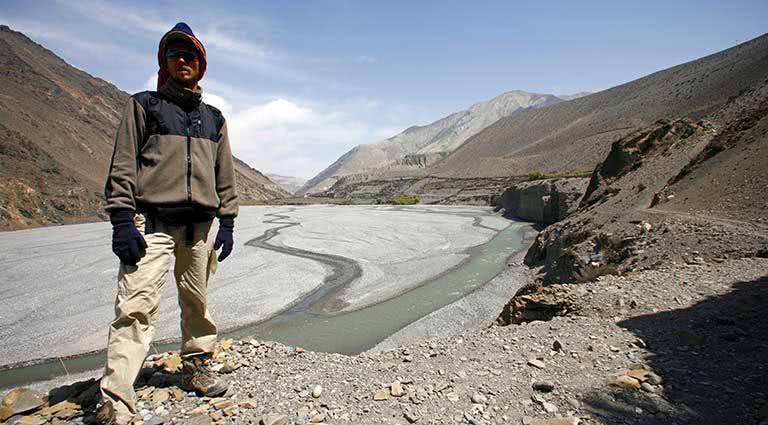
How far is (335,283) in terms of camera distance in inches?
464

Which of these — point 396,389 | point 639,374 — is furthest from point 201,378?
point 639,374

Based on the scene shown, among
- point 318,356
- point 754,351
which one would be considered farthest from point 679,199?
point 318,356

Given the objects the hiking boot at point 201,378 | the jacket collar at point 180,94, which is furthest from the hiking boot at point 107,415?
the jacket collar at point 180,94

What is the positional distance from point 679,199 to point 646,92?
260ft

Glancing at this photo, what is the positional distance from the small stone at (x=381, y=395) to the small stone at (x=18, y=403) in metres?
2.35

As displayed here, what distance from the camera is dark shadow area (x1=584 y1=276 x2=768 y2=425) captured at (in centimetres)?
264

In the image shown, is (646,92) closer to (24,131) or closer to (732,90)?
(732,90)

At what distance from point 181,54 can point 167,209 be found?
1120mm

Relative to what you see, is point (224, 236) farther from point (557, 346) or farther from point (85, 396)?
point (557, 346)

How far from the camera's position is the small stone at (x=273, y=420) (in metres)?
2.72

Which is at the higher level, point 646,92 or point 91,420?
point 646,92

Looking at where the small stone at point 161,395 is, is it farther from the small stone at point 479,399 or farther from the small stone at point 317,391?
the small stone at point 479,399

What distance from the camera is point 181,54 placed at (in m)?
2.96

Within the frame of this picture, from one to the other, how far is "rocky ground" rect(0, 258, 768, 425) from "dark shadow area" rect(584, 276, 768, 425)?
0.01m
